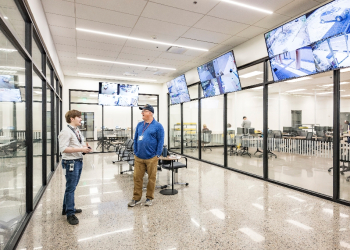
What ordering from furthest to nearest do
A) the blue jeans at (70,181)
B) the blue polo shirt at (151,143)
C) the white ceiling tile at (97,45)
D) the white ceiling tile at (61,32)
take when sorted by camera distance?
the white ceiling tile at (97,45) < the white ceiling tile at (61,32) < the blue polo shirt at (151,143) < the blue jeans at (70,181)

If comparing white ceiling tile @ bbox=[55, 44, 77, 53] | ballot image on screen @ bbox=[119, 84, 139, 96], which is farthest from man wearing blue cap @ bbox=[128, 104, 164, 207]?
ballot image on screen @ bbox=[119, 84, 139, 96]

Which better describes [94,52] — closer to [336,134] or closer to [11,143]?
[11,143]

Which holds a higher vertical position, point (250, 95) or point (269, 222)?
point (250, 95)

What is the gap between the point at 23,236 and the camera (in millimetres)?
2533

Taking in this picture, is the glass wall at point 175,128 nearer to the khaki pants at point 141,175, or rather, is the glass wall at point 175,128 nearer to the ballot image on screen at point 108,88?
the ballot image on screen at point 108,88

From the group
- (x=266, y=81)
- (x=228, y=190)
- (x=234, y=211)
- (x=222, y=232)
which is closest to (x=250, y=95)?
(x=266, y=81)

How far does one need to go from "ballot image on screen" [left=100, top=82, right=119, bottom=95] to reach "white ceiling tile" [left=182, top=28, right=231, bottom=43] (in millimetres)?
4943

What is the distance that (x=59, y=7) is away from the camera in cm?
375

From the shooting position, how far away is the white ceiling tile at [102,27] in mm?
4301

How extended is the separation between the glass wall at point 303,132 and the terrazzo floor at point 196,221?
0.79m

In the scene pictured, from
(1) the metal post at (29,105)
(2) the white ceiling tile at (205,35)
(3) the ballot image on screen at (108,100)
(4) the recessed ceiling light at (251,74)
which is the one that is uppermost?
(2) the white ceiling tile at (205,35)

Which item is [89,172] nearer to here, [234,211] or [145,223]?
[145,223]

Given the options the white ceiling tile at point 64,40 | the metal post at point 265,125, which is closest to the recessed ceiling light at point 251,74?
the metal post at point 265,125

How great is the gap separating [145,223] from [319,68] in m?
3.87
